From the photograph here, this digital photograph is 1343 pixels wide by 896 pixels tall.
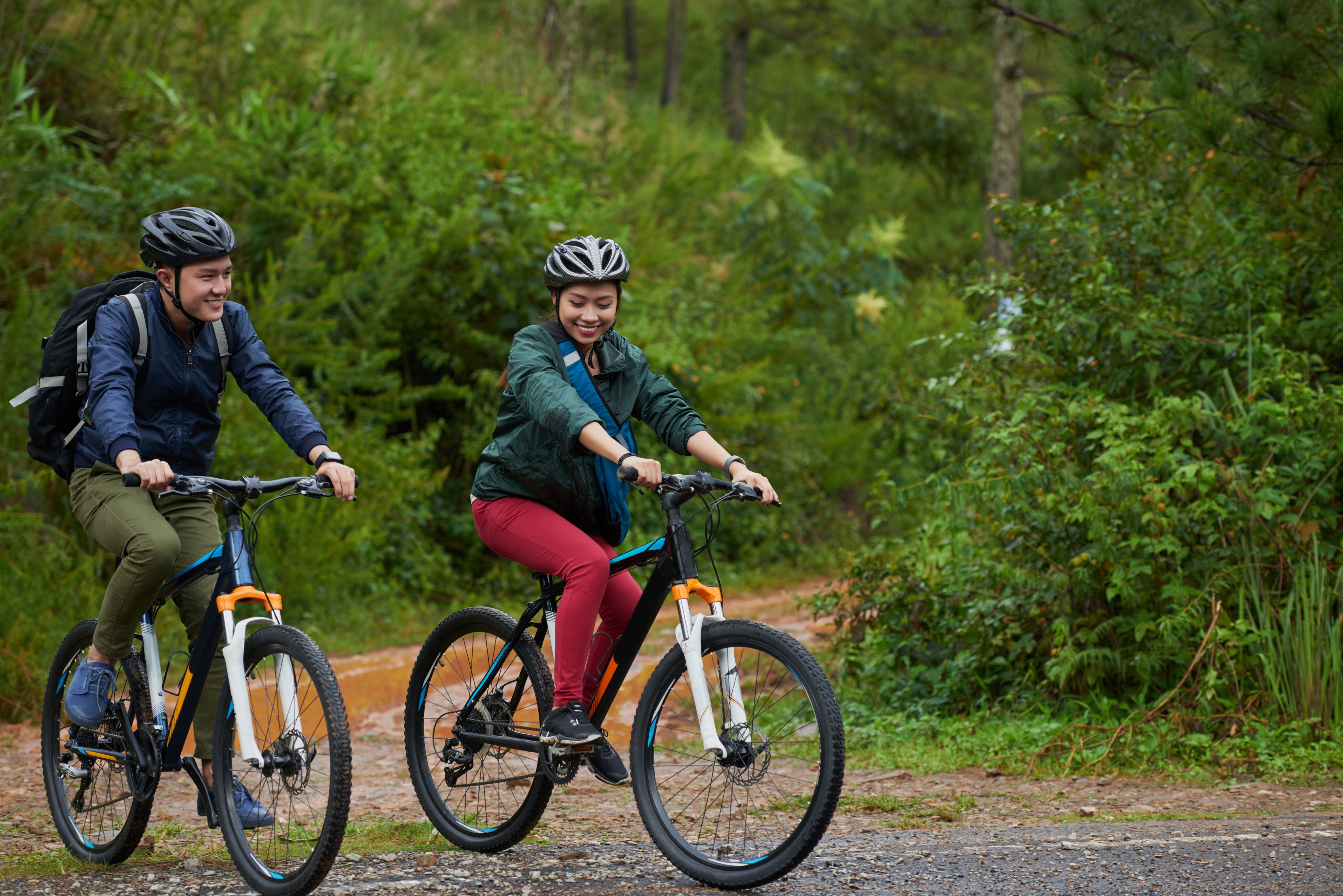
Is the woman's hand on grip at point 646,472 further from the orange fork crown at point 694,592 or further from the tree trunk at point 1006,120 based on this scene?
the tree trunk at point 1006,120

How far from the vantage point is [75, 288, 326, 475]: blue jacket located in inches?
155

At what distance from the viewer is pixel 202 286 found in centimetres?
401

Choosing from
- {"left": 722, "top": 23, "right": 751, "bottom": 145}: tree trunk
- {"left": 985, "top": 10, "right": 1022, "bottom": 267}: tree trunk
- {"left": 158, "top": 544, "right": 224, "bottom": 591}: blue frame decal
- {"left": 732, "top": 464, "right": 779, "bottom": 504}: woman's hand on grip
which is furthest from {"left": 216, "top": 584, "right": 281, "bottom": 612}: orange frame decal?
{"left": 722, "top": 23, "right": 751, "bottom": 145}: tree trunk

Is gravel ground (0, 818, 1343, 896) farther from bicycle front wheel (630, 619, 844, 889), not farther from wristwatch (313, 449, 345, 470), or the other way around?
wristwatch (313, 449, 345, 470)

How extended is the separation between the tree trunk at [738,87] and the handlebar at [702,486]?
67.9 ft

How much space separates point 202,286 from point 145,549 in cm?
86

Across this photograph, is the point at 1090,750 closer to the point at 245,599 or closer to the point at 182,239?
the point at 245,599

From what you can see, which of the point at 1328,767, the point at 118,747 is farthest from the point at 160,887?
the point at 1328,767

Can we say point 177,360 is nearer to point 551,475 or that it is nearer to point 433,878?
point 551,475

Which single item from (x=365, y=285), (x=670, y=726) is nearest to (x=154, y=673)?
(x=670, y=726)

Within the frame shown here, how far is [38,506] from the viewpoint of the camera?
8188mm

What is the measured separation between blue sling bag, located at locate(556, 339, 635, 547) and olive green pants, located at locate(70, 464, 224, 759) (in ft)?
4.26

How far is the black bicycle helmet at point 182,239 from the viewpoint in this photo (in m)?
3.98

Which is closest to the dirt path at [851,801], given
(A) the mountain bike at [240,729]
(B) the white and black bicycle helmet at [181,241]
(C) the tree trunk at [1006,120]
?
(A) the mountain bike at [240,729]
